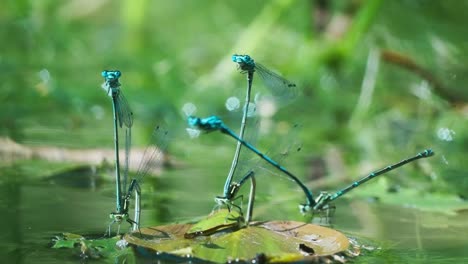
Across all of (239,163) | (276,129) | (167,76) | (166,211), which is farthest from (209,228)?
(167,76)

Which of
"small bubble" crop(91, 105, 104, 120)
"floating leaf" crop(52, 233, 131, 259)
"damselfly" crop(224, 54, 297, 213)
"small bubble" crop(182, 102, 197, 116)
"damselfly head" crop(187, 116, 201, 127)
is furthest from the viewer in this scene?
"small bubble" crop(91, 105, 104, 120)

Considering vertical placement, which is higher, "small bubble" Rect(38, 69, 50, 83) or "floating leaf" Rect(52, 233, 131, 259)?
"small bubble" Rect(38, 69, 50, 83)

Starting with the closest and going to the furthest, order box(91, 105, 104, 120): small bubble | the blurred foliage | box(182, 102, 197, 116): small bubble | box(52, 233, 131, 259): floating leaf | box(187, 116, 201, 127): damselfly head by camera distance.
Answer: box(187, 116, 201, 127): damselfly head < box(52, 233, 131, 259): floating leaf < the blurred foliage < box(182, 102, 197, 116): small bubble < box(91, 105, 104, 120): small bubble

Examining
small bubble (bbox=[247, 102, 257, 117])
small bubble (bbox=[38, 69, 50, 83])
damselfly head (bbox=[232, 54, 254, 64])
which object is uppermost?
small bubble (bbox=[38, 69, 50, 83])

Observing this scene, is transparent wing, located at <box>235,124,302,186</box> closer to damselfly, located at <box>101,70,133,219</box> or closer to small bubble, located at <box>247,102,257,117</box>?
small bubble, located at <box>247,102,257,117</box>

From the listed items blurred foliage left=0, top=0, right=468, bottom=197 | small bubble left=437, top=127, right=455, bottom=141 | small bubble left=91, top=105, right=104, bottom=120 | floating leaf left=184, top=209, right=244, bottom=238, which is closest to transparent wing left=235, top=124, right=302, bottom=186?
floating leaf left=184, top=209, right=244, bottom=238

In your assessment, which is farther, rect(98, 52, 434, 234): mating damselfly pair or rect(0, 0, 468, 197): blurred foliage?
rect(0, 0, 468, 197): blurred foliage

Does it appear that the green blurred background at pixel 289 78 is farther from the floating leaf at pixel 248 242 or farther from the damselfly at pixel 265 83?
the floating leaf at pixel 248 242
